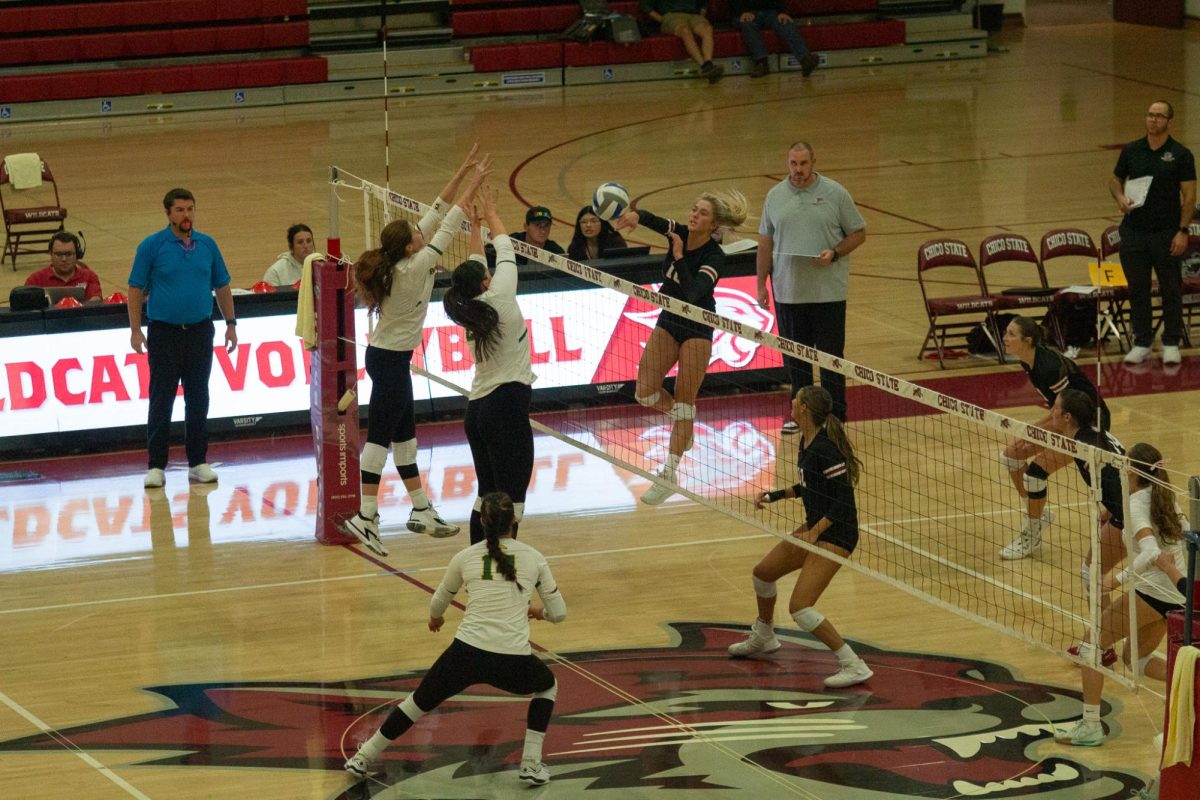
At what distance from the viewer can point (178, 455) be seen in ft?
43.2

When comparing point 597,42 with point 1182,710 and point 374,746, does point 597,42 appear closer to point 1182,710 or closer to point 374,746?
point 374,746

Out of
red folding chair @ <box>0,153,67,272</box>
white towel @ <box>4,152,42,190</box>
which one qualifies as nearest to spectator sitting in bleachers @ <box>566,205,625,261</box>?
red folding chair @ <box>0,153,67,272</box>

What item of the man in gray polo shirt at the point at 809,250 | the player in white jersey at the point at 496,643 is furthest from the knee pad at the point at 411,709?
the man in gray polo shirt at the point at 809,250

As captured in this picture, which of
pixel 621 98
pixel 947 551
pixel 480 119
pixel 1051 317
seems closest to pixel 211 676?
pixel 947 551

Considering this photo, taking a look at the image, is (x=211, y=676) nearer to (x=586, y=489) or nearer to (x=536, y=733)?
(x=536, y=733)

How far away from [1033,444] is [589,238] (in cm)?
500

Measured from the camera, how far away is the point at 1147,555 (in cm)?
778

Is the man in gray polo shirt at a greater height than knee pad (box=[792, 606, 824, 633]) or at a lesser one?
greater

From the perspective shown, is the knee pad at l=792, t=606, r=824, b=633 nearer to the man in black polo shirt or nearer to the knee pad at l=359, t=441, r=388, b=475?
the knee pad at l=359, t=441, r=388, b=475

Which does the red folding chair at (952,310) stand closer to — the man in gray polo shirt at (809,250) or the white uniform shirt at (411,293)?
the man in gray polo shirt at (809,250)

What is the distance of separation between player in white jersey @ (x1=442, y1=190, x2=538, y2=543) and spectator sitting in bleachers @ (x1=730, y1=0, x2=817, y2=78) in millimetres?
20325

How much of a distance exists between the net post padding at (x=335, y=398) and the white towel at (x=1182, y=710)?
19.6 ft

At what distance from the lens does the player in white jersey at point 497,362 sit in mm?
9125

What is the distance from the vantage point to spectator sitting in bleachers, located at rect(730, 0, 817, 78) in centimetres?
2898
